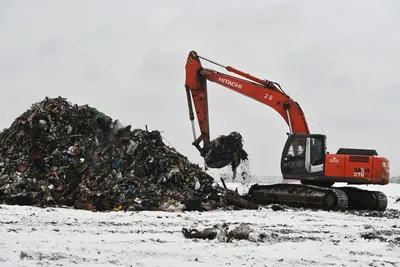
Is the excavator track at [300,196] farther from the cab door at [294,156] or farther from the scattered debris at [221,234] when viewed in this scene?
the scattered debris at [221,234]

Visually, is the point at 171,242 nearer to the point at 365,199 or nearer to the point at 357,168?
the point at 357,168

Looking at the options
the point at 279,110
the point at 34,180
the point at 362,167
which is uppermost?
the point at 279,110

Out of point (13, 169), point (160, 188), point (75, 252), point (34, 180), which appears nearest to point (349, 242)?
point (75, 252)

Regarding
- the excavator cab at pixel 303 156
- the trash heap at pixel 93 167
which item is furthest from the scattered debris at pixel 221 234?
the excavator cab at pixel 303 156

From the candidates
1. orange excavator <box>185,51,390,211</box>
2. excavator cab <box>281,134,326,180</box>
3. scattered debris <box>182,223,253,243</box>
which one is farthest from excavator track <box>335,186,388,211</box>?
scattered debris <box>182,223,253,243</box>

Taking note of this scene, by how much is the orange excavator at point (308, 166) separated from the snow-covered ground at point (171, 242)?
3.60 m

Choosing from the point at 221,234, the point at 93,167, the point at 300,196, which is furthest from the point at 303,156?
the point at 221,234

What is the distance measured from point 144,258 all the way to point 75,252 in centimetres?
74

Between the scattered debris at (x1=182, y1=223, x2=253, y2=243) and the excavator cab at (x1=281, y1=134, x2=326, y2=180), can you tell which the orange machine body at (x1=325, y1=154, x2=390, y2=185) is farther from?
Answer: the scattered debris at (x1=182, y1=223, x2=253, y2=243)

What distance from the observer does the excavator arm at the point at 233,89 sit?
15.2 m

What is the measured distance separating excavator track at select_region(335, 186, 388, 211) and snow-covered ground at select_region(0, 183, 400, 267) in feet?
13.2

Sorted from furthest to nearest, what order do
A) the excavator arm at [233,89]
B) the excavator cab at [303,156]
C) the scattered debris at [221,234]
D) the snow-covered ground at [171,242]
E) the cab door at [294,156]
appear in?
the excavator arm at [233,89], the cab door at [294,156], the excavator cab at [303,156], the scattered debris at [221,234], the snow-covered ground at [171,242]

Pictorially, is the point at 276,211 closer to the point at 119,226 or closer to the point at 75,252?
the point at 119,226

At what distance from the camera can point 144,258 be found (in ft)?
18.3
